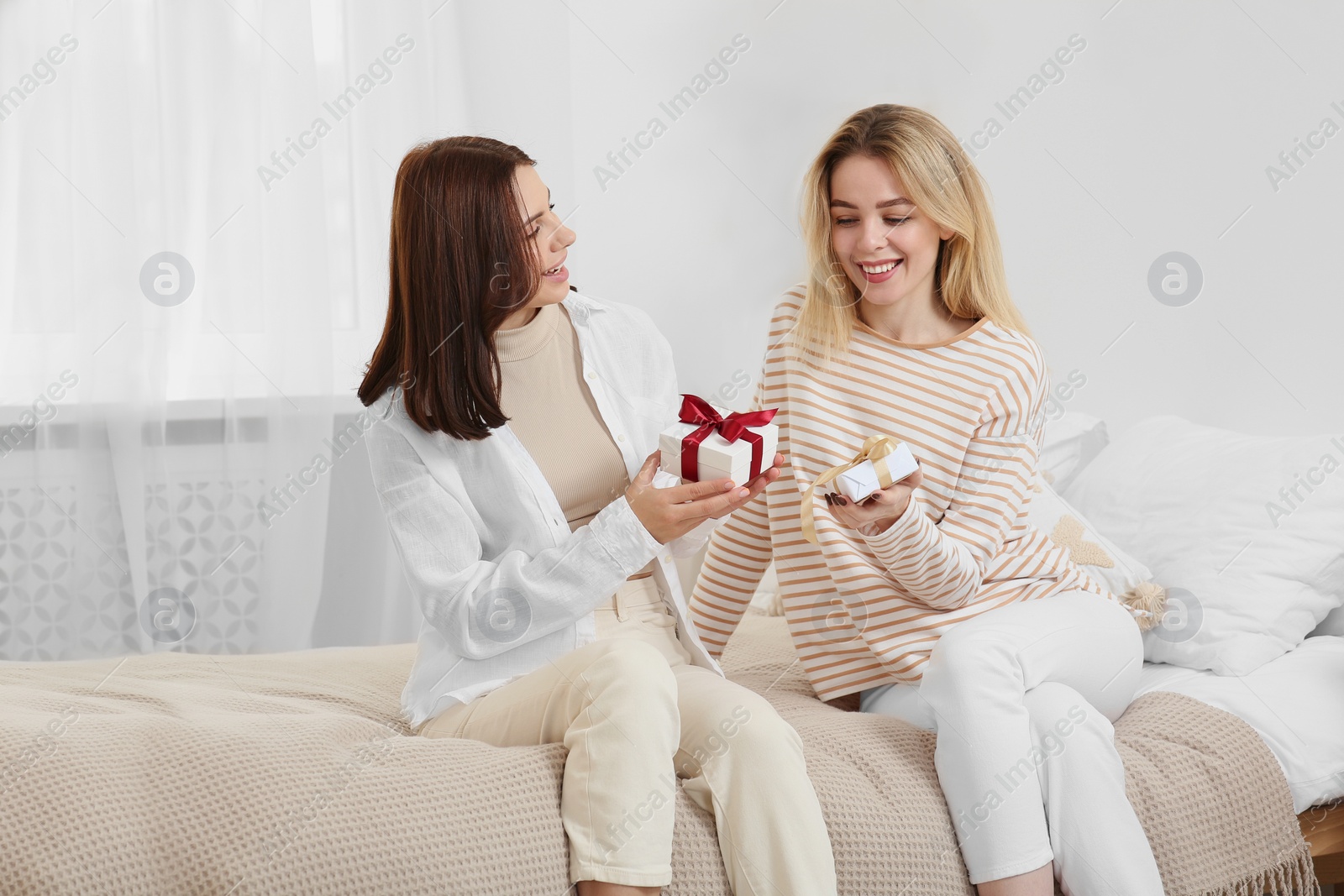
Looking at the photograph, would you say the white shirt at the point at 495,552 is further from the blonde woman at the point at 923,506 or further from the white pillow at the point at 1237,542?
the white pillow at the point at 1237,542

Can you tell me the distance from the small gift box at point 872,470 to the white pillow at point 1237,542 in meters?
0.69

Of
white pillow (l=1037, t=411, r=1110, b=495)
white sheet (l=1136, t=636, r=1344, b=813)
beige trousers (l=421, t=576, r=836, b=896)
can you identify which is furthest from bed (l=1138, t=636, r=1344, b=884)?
beige trousers (l=421, t=576, r=836, b=896)

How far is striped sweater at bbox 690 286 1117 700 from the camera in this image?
1.51 metres

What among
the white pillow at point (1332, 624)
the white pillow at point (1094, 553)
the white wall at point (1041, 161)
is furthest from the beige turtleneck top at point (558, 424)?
the white wall at point (1041, 161)

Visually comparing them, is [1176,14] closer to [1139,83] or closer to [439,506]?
[1139,83]

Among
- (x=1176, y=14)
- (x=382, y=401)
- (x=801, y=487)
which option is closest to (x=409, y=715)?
(x=382, y=401)

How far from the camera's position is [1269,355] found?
214cm

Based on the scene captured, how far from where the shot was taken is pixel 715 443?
1337 mm

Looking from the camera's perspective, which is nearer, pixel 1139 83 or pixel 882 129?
pixel 882 129

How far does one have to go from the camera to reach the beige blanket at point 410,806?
112cm

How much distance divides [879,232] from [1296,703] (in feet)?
2.92

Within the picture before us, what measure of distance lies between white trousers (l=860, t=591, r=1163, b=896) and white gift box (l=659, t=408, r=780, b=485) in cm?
32

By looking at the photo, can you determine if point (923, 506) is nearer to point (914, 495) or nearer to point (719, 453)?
point (914, 495)

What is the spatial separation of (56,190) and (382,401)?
170 centimetres
